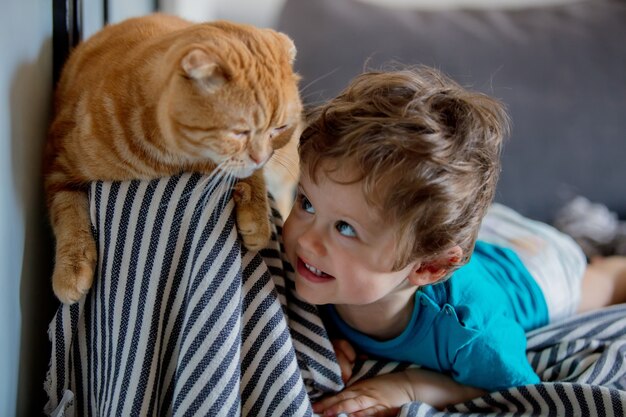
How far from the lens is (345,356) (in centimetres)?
97

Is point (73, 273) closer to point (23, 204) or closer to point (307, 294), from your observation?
point (23, 204)

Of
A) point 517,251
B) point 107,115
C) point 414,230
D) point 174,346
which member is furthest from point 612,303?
→ point 107,115

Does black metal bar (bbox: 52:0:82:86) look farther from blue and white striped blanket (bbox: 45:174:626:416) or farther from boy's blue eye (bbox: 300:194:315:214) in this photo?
boy's blue eye (bbox: 300:194:315:214)

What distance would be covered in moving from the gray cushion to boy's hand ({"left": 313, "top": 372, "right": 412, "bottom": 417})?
70cm

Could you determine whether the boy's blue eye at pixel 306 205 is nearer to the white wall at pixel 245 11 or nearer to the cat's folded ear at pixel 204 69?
the cat's folded ear at pixel 204 69

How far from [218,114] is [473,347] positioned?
49 cm

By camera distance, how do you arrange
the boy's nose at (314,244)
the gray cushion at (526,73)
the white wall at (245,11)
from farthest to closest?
the white wall at (245,11)
the gray cushion at (526,73)
the boy's nose at (314,244)

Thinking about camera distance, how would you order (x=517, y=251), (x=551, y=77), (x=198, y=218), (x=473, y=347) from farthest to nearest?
(x=551, y=77) → (x=517, y=251) → (x=473, y=347) → (x=198, y=218)

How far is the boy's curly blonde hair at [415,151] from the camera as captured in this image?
0.79 metres

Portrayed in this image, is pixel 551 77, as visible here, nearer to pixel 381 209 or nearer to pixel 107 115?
pixel 381 209

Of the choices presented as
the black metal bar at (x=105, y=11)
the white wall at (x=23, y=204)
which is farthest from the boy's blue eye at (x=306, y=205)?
the black metal bar at (x=105, y=11)

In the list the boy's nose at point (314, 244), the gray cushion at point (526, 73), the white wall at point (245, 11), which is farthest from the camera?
the white wall at point (245, 11)

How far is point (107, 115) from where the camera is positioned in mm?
848

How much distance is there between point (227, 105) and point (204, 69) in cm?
7
